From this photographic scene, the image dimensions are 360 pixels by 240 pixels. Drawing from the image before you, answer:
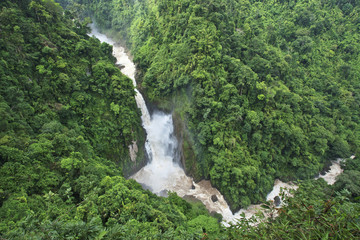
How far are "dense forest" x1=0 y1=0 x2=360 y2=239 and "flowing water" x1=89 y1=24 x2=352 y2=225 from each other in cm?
121

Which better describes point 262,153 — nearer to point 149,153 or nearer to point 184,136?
point 184,136

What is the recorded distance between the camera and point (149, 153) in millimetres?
23047

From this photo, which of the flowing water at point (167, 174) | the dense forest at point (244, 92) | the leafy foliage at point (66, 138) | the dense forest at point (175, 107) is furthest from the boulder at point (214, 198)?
the leafy foliage at point (66, 138)

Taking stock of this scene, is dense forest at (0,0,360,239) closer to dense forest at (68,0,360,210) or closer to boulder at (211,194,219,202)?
dense forest at (68,0,360,210)

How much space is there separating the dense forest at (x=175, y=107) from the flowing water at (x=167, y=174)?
3.96ft

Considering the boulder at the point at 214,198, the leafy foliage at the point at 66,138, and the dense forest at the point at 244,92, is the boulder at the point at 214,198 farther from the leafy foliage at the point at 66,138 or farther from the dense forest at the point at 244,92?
the leafy foliage at the point at 66,138

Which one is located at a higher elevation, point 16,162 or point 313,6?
point 313,6

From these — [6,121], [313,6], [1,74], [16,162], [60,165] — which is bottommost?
[60,165]

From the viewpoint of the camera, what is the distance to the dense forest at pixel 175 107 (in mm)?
11227

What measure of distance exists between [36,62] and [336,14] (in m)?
44.2

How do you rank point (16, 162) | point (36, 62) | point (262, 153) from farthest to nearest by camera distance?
point (262, 153)
point (36, 62)
point (16, 162)

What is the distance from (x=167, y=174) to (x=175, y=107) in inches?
285

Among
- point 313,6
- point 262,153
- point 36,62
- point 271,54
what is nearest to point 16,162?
point 36,62

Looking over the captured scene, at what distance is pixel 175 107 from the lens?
2305 cm
